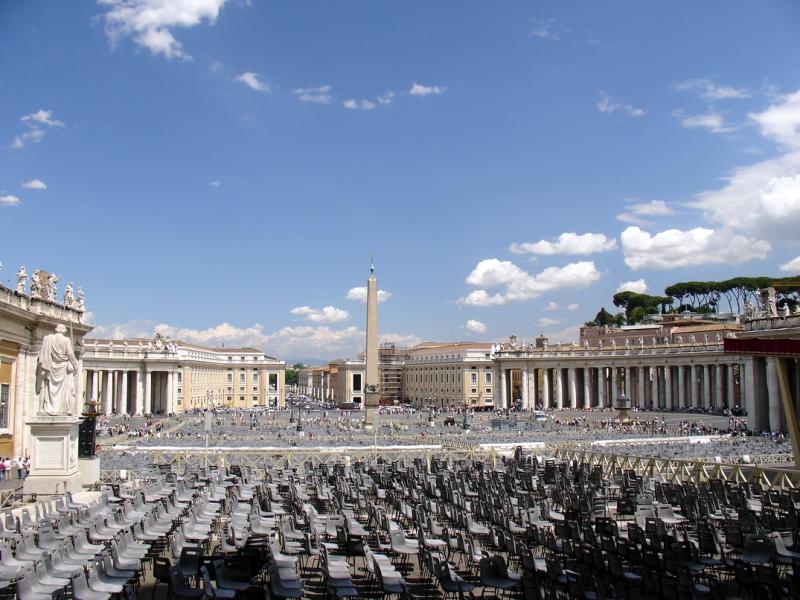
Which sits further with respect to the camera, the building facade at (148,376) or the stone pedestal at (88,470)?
the building facade at (148,376)

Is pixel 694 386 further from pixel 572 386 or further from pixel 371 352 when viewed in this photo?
pixel 371 352

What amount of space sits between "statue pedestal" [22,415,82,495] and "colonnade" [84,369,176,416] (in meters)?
71.7

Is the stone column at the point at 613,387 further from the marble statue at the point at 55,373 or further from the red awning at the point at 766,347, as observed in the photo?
the marble statue at the point at 55,373

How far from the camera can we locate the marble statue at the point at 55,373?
749 inches

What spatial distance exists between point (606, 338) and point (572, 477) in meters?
92.2

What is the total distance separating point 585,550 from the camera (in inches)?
527

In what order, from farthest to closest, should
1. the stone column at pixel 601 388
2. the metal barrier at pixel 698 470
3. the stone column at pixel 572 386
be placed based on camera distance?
the stone column at pixel 572 386
the stone column at pixel 601 388
the metal barrier at pixel 698 470

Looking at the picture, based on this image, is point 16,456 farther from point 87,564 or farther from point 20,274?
point 87,564

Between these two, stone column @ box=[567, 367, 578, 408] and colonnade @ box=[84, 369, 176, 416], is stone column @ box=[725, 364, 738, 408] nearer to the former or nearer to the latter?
stone column @ box=[567, 367, 578, 408]

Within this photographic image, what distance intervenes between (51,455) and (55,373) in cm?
205

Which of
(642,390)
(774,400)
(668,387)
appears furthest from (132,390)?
(774,400)

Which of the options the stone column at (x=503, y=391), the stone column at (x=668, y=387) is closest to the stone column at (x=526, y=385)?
the stone column at (x=503, y=391)

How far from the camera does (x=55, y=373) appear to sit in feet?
62.9

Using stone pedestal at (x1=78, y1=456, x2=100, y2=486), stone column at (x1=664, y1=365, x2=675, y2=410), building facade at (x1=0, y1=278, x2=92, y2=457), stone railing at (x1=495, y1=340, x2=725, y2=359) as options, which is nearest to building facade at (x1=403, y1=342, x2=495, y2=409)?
stone railing at (x1=495, y1=340, x2=725, y2=359)
